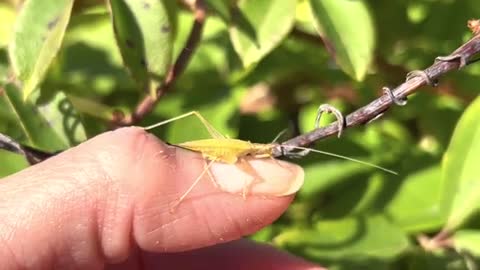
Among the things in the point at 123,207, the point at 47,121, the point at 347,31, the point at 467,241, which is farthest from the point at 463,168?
the point at 47,121

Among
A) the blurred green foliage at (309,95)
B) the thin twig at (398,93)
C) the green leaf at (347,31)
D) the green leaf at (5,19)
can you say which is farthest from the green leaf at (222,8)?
the green leaf at (5,19)

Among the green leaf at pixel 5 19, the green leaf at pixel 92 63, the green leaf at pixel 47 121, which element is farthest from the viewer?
the green leaf at pixel 5 19

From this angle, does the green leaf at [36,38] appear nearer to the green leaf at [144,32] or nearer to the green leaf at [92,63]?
the green leaf at [144,32]

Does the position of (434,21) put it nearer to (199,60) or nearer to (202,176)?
(199,60)

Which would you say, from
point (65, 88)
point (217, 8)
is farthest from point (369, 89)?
point (65, 88)

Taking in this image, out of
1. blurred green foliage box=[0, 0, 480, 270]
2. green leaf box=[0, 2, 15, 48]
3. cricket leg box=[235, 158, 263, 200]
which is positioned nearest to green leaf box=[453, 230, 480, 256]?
blurred green foliage box=[0, 0, 480, 270]

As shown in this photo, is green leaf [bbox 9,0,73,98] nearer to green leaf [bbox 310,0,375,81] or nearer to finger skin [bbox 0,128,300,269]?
finger skin [bbox 0,128,300,269]
